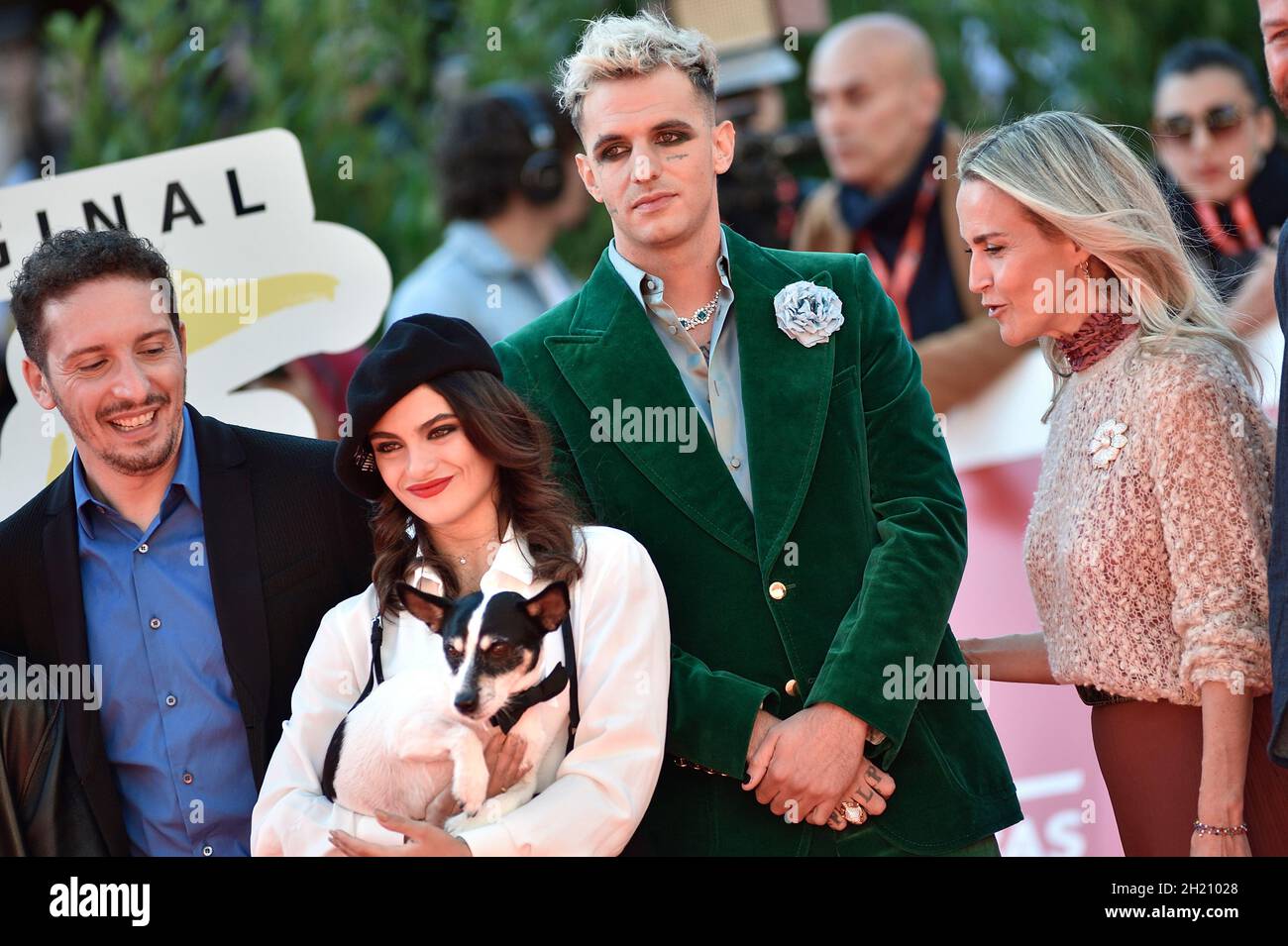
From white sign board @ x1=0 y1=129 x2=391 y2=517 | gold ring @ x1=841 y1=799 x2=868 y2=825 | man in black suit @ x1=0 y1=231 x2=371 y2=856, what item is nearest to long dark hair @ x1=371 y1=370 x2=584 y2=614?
man in black suit @ x1=0 y1=231 x2=371 y2=856

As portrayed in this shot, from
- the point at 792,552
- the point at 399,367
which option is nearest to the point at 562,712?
the point at 792,552

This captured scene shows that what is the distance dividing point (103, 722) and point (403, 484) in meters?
0.71

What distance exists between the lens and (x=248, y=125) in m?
4.93

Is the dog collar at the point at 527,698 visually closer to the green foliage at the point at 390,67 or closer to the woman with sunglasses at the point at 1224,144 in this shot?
the green foliage at the point at 390,67

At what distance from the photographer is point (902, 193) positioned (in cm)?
479

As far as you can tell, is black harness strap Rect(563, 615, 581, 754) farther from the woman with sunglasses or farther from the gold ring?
the woman with sunglasses

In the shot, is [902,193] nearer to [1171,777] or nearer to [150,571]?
[1171,777]

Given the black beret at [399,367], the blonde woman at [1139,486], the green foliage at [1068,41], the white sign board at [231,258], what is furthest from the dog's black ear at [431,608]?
the green foliage at [1068,41]

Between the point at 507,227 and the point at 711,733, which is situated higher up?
the point at 507,227

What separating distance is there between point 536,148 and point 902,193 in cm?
112

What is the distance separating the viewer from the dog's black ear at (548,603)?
102 inches

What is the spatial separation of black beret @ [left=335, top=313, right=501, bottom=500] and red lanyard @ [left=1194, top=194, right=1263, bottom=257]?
256 centimetres
